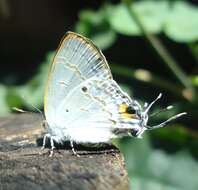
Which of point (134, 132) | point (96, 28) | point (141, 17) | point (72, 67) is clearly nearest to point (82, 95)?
point (72, 67)

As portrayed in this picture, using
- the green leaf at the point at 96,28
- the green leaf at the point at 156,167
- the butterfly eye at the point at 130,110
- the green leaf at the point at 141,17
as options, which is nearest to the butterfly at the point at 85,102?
the butterfly eye at the point at 130,110

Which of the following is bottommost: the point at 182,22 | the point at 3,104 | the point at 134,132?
the point at 3,104

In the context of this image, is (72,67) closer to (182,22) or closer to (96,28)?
(182,22)

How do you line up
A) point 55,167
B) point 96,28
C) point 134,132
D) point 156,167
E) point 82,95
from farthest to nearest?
point 96,28
point 156,167
point 82,95
point 134,132
point 55,167

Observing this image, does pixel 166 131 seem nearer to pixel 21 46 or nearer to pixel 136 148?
pixel 136 148

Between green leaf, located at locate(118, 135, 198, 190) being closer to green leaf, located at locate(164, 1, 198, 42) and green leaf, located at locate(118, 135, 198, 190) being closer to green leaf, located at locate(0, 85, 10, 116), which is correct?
green leaf, located at locate(164, 1, 198, 42)

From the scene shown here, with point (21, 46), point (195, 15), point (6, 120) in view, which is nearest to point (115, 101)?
point (6, 120)

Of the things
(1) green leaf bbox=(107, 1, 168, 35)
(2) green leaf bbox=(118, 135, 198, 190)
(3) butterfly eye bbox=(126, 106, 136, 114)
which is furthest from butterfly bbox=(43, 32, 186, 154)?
(1) green leaf bbox=(107, 1, 168, 35)

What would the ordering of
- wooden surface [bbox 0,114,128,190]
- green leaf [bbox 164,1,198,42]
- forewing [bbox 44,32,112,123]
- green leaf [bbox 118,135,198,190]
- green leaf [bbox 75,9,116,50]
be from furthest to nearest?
green leaf [bbox 75,9,116,50], green leaf [bbox 164,1,198,42], green leaf [bbox 118,135,198,190], forewing [bbox 44,32,112,123], wooden surface [bbox 0,114,128,190]
